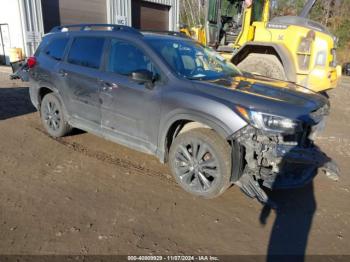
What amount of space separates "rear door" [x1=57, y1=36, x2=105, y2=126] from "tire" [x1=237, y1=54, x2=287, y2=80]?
4103 mm

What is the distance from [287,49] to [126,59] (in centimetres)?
419

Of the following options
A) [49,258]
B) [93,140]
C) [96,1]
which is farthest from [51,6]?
[49,258]

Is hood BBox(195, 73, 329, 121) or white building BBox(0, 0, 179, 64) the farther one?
white building BBox(0, 0, 179, 64)

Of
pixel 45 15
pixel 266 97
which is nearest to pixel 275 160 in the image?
pixel 266 97

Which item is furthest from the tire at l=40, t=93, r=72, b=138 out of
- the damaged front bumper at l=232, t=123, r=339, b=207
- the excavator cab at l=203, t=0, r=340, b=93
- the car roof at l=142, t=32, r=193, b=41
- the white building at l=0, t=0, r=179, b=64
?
the white building at l=0, t=0, r=179, b=64

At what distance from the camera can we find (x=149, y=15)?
18469 mm

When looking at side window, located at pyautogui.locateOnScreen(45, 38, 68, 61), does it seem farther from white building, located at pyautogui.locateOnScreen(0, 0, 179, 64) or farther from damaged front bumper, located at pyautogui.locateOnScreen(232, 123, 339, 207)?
white building, located at pyautogui.locateOnScreen(0, 0, 179, 64)

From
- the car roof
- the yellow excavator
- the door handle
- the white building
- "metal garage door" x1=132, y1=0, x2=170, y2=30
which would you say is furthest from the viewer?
"metal garage door" x1=132, y1=0, x2=170, y2=30

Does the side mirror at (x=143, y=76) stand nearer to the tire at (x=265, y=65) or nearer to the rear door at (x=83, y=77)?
the rear door at (x=83, y=77)

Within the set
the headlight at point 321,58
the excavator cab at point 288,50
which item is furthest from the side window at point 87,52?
the headlight at point 321,58

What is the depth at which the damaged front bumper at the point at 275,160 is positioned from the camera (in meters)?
3.09

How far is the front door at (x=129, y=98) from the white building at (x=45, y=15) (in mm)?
11085

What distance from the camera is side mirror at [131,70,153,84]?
11.8ft

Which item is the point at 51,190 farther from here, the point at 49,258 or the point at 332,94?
the point at 332,94
